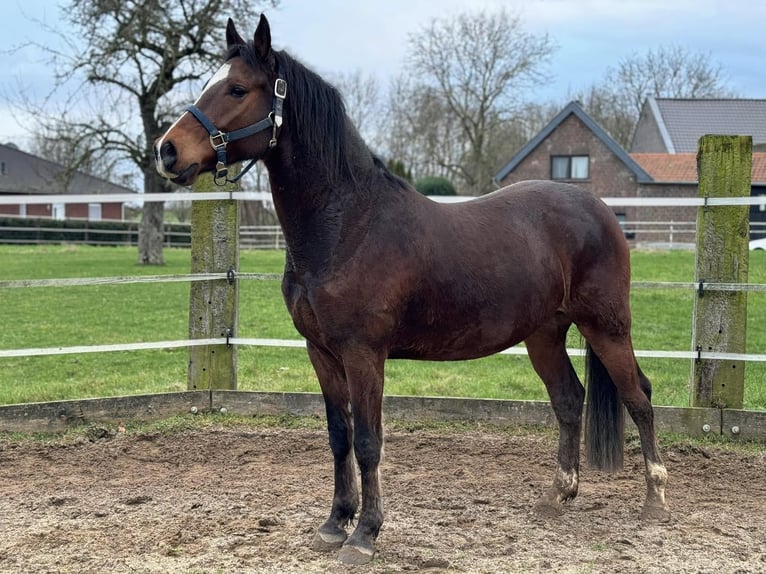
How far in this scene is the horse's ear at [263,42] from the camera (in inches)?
118

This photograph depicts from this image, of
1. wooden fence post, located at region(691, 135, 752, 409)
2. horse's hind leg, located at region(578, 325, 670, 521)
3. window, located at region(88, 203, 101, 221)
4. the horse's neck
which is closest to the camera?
the horse's neck

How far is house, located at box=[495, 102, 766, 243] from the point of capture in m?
30.2

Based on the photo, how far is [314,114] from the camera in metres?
3.20

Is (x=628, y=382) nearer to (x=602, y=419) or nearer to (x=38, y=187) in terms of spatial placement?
(x=602, y=419)

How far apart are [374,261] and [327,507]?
4.68 feet

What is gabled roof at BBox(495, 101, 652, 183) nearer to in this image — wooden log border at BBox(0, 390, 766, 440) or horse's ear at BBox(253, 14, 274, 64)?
wooden log border at BBox(0, 390, 766, 440)

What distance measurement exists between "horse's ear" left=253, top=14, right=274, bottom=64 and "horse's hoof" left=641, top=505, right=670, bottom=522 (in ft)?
9.34

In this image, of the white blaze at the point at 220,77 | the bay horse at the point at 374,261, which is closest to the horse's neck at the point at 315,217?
the bay horse at the point at 374,261

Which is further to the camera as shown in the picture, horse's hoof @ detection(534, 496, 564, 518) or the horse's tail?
the horse's tail

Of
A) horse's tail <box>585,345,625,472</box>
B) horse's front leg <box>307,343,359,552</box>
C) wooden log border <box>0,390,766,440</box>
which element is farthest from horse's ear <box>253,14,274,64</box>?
wooden log border <box>0,390,766,440</box>

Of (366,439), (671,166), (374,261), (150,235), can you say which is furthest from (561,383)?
(671,166)

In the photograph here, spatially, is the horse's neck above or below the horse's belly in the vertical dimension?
above

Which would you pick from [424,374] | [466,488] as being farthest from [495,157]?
[466,488]

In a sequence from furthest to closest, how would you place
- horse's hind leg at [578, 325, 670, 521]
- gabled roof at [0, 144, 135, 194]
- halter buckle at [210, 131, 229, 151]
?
gabled roof at [0, 144, 135, 194]
horse's hind leg at [578, 325, 670, 521]
halter buckle at [210, 131, 229, 151]
